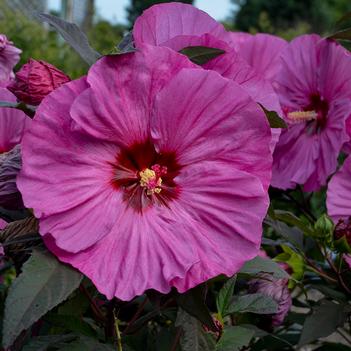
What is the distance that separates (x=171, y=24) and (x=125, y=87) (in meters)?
0.16

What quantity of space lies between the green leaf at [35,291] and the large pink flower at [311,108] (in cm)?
66

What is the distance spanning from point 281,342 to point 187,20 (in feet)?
1.87

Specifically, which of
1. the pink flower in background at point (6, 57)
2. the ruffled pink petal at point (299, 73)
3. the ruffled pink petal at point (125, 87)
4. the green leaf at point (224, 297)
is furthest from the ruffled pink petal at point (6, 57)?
the ruffled pink petal at point (299, 73)

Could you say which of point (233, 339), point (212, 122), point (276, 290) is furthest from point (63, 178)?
point (276, 290)

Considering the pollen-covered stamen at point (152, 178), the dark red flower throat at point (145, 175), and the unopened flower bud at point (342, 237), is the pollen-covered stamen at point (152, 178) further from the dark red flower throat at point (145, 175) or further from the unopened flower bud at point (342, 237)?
the unopened flower bud at point (342, 237)

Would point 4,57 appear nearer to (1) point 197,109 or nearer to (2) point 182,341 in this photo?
(1) point 197,109

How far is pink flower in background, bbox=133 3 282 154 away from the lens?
2.69 feet

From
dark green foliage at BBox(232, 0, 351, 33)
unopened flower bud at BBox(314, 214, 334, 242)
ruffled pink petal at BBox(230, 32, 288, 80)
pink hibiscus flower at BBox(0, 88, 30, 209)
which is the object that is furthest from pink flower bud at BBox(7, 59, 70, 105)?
dark green foliage at BBox(232, 0, 351, 33)

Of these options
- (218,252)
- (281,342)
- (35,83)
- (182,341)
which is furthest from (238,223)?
(281,342)

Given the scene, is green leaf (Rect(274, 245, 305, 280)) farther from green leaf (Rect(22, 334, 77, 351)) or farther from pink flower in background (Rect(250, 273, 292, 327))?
green leaf (Rect(22, 334, 77, 351))

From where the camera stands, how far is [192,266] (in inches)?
28.3

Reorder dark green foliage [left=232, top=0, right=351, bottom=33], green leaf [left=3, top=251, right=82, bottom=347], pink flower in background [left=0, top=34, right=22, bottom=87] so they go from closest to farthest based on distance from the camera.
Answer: green leaf [left=3, top=251, right=82, bottom=347] → pink flower in background [left=0, top=34, right=22, bottom=87] → dark green foliage [left=232, top=0, right=351, bottom=33]

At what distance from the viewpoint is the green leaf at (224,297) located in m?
0.85

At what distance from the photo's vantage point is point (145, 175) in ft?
2.62
